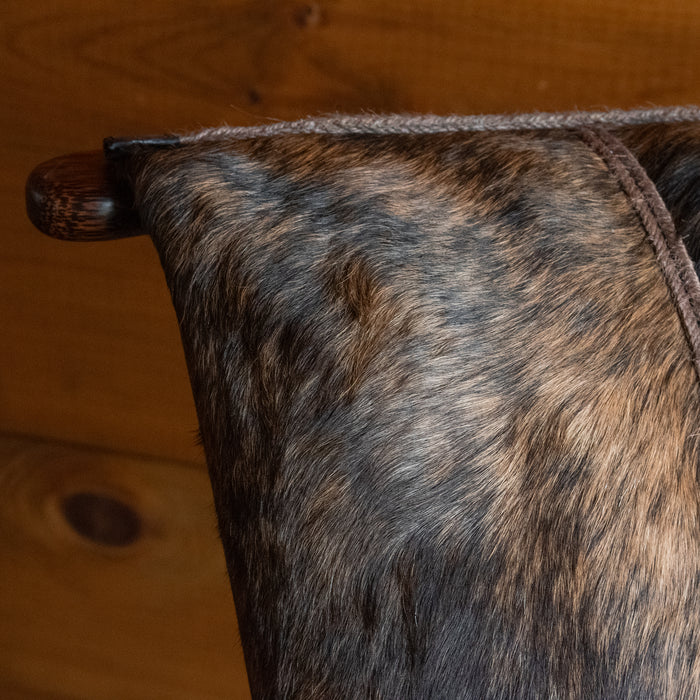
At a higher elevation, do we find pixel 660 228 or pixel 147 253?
pixel 660 228

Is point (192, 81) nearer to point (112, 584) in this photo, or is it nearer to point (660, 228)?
point (660, 228)

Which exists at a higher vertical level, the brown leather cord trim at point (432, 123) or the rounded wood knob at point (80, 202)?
the brown leather cord trim at point (432, 123)

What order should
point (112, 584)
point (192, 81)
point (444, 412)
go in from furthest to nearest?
1. point (112, 584)
2. point (192, 81)
3. point (444, 412)

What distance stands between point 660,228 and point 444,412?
0.12 metres

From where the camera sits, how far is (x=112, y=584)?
89 cm

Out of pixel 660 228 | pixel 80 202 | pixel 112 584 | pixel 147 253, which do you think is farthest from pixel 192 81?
pixel 112 584

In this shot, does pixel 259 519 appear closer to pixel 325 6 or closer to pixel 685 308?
pixel 685 308

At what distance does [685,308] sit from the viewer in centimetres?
31

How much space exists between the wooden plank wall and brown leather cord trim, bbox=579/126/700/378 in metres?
0.25

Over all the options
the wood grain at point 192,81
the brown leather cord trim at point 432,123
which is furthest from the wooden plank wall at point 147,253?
the brown leather cord trim at point 432,123

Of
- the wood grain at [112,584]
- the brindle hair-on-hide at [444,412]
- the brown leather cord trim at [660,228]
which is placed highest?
the brown leather cord trim at [660,228]

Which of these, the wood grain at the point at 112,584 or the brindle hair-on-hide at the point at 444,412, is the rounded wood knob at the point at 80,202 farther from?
the wood grain at the point at 112,584

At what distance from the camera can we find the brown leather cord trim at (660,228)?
31 cm

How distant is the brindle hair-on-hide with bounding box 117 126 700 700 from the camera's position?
29 centimetres
